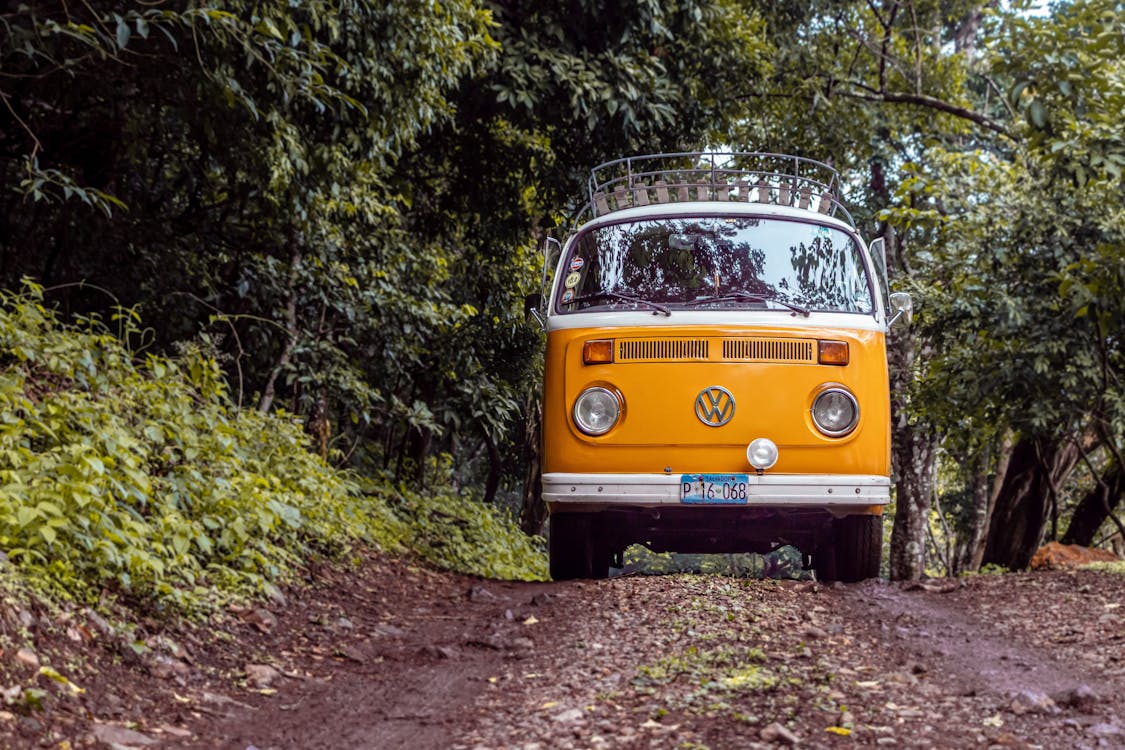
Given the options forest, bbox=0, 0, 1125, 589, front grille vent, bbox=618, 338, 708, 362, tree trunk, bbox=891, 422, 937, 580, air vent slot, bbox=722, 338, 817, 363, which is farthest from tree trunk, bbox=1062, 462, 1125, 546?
front grille vent, bbox=618, 338, 708, 362

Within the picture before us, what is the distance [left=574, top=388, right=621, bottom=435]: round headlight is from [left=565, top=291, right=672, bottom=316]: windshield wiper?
24.3 inches

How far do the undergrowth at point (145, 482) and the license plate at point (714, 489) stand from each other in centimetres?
239

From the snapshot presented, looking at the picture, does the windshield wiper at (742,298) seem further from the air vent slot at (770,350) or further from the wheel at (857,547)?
the wheel at (857,547)

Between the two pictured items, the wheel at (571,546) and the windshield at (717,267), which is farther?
the wheel at (571,546)

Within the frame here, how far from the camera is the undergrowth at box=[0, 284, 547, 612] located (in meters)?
5.02

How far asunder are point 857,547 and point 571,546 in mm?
1895

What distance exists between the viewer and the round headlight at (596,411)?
714 cm

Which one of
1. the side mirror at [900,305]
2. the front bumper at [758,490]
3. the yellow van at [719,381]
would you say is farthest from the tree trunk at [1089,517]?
the front bumper at [758,490]

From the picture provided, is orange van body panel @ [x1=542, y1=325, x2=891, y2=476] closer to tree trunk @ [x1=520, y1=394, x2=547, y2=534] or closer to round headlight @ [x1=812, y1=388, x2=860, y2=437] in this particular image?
round headlight @ [x1=812, y1=388, x2=860, y2=437]

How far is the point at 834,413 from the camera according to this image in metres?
7.08

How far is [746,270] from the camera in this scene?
7.63 metres

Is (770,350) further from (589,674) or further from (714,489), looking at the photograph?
(589,674)

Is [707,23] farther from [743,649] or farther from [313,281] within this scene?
[743,649]

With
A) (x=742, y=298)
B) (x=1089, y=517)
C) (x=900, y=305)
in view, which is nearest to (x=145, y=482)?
(x=742, y=298)
